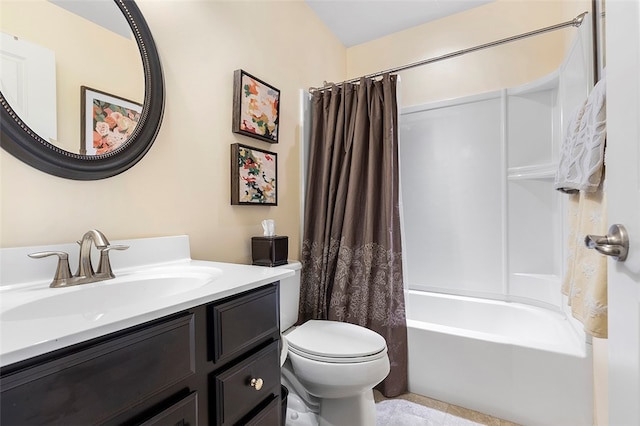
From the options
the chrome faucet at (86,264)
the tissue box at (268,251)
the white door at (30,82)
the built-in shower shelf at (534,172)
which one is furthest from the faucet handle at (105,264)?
the built-in shower shelf at (534,172)

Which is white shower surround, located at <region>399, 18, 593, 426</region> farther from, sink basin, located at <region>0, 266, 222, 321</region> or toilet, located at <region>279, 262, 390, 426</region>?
sink basin, located at <region>0, 266, 222, 321</region>

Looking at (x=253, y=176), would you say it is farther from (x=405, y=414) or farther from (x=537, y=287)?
(x=537, y=287)

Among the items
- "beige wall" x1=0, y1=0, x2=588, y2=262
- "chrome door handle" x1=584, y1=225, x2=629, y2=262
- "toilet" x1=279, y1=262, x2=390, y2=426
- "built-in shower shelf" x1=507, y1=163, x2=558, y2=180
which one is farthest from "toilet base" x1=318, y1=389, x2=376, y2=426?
"built-in shower shelf" x1=507, y1=163, x2=558, y2=180

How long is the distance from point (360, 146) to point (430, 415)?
5.11ft

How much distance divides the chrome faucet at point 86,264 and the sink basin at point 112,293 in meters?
0.03

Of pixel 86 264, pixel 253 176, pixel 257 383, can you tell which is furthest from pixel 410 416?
pixel 86 264

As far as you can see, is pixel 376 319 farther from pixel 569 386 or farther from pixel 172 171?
pixel 172 171

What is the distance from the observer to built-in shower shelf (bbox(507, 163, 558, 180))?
2.04 metres

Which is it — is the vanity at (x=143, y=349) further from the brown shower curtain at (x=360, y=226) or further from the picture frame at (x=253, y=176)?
the brown shower curtain at (x=360, y=226)

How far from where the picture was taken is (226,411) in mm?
771

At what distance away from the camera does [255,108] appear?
1.68 metres

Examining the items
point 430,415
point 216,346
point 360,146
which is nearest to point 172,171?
point 216,346

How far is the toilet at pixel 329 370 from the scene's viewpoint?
1.33m

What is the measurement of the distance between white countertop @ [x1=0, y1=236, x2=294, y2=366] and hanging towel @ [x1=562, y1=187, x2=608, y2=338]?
973 mm
